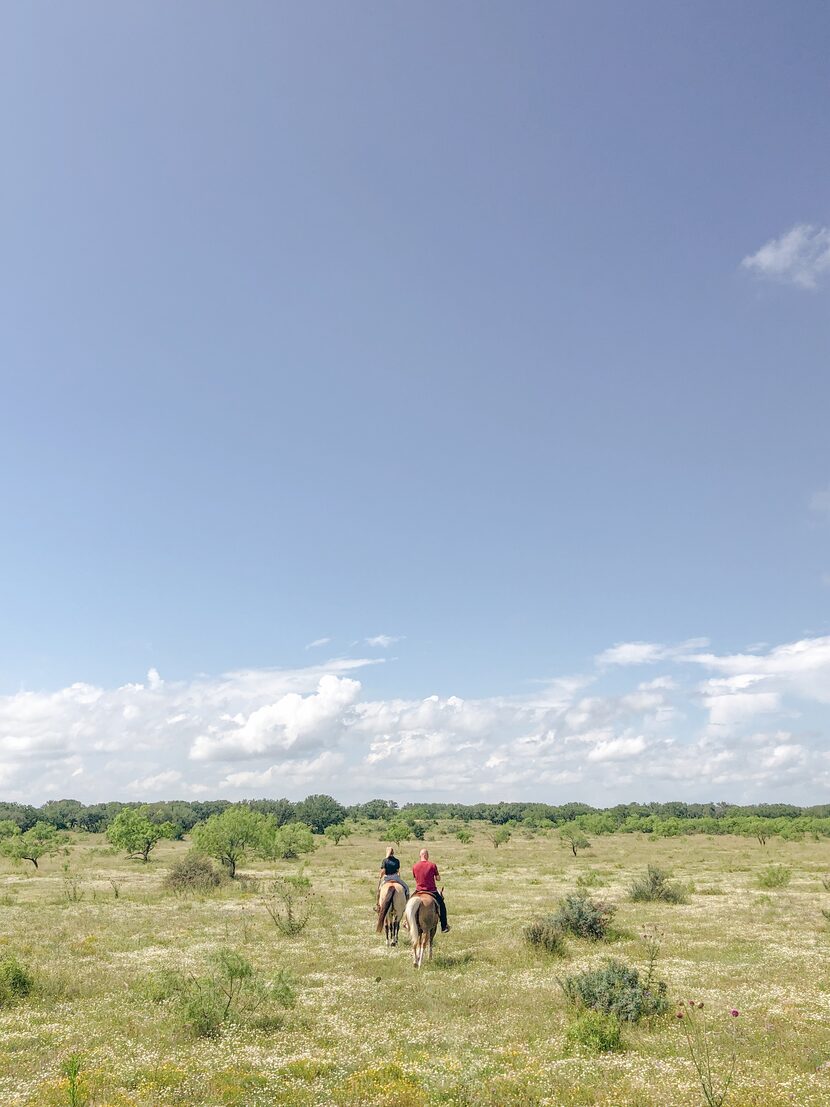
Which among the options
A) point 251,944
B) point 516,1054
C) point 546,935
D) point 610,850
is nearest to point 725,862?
point 610,850

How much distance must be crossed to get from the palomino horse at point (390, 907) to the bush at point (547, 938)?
14.1 feet

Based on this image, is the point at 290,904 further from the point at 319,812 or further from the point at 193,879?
the point at 319,812

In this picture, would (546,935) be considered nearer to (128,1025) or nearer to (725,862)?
(128,1025)

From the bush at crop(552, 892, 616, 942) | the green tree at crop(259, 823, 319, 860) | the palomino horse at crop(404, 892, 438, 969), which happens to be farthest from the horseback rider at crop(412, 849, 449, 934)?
the green tree at crop(259, 823, 319, 860)

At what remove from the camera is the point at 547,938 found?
2191cm

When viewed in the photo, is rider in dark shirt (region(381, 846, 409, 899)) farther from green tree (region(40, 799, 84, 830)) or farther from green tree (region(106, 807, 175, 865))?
green tree (region(40, 799, 84, 830))

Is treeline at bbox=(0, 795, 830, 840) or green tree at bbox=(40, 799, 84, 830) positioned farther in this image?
green tree at bbox=(40, 799, 84, 830)

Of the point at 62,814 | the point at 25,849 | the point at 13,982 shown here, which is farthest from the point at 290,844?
the point at 62,814

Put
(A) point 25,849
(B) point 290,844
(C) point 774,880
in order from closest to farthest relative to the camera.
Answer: (C) point 774,880 → (A) point 25,849 → (B) point 290,844

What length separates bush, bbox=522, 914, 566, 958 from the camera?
21.4 metres

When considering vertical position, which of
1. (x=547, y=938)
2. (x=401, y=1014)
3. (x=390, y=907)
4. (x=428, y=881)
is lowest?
(x=547, y=938)

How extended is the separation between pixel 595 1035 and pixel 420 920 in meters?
7.41

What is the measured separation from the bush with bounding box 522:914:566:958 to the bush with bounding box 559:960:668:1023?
18.7ft

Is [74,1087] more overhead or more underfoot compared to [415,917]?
more overhead
